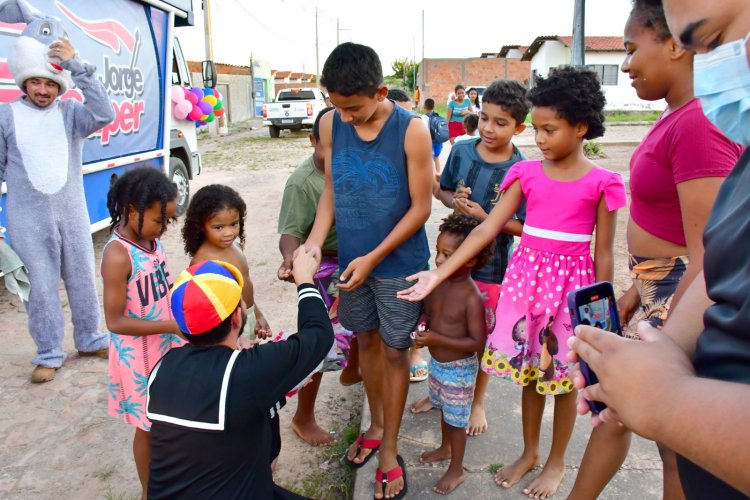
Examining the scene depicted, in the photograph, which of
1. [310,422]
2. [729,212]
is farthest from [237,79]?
[729,212]

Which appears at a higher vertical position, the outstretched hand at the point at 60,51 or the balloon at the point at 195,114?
the outstretched hand at the point at 60,51

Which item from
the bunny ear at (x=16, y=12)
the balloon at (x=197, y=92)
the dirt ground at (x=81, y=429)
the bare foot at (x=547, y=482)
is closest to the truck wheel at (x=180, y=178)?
the balloon at (x=197, y=92)

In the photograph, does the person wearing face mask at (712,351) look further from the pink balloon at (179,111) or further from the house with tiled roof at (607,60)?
the house with tiled roof at (607,60)

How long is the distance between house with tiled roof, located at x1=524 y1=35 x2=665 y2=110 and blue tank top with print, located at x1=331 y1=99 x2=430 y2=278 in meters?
34.4

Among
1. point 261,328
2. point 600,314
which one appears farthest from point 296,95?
point 600,314

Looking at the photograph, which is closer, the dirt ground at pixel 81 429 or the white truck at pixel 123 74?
the dirt ground at pixel 81 429

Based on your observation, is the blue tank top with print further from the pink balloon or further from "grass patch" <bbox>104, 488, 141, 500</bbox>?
the pink balloon

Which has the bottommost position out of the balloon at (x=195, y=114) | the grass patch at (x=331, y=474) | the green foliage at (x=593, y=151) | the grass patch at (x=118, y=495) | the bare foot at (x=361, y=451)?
the grass patch at (x=331, y=474)

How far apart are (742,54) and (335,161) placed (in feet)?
6.20

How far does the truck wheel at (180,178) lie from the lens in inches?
335

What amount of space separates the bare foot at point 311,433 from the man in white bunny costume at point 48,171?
1.85 metres

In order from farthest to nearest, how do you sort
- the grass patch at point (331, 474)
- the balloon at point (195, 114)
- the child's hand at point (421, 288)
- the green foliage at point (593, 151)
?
the green foliage at point (593, 151) → the balloon at point (195, 114) → the grass patch at point (331, 474) → the child's hand at point (421, 288)

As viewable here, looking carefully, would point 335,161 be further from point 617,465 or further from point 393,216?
point 617,465

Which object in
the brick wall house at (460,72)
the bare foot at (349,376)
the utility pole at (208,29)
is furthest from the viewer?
the brick wall house at (460,72)
